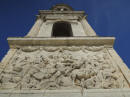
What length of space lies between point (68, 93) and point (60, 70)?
958 millimetres

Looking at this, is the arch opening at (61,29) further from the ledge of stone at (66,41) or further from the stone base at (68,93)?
the stone base at (68,93)

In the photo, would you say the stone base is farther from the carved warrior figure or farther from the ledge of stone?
the ledge of stone

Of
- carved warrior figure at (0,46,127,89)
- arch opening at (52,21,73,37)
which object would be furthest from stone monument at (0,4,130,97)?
arch opening at (52,21,73,37)

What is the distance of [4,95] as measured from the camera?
9.36 feet

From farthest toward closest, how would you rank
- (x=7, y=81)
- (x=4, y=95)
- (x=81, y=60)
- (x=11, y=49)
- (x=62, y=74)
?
(x=11, y=49)
(x=81, y=60)
(x=62, y=74)
(x=7, y=81)
(x=4, y=95)

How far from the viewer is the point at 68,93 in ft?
9.57

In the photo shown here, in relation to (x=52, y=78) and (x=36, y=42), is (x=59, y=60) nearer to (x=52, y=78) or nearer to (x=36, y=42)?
(x=52, y=78)

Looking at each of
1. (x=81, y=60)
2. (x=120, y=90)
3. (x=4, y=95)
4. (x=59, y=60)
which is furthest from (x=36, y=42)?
(x=120, y=90)

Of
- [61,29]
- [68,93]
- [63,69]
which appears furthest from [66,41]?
[61,29]

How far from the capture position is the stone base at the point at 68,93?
112 inches

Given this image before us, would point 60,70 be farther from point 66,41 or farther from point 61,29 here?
point 61,29

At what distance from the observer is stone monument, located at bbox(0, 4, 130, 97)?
299 cm

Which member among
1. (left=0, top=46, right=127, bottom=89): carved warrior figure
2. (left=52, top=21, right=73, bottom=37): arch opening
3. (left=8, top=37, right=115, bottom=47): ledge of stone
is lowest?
(left=0, top=46, right=127, bottom=89): carved warrior figure

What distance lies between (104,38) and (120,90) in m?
2.75
